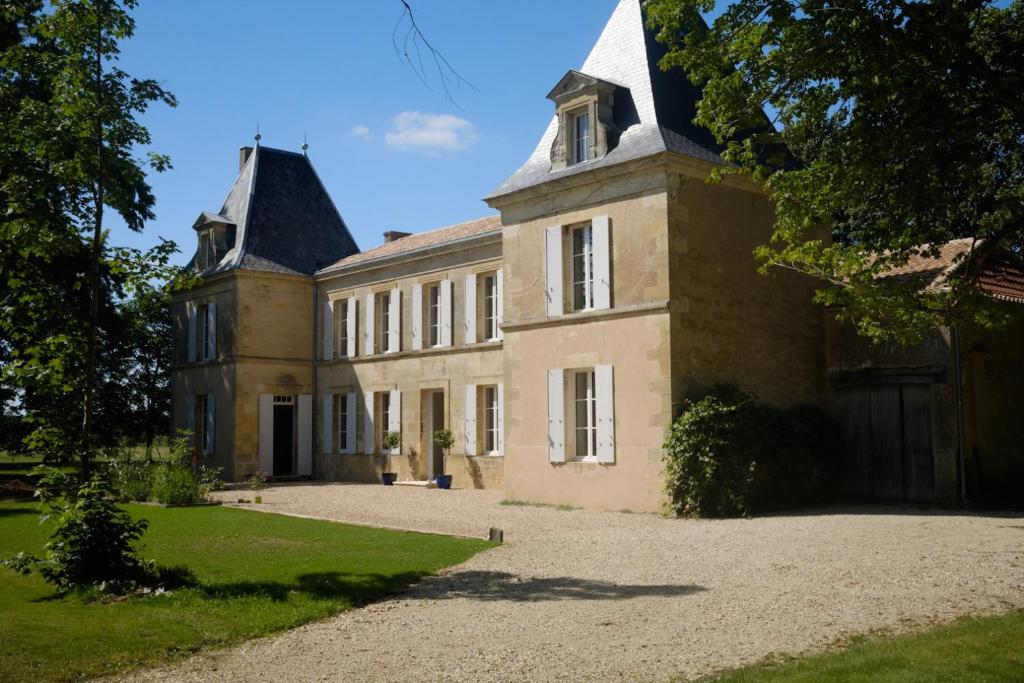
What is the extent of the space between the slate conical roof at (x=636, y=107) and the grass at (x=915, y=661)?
8.46m

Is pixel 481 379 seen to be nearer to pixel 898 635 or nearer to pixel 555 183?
pixel 555 183

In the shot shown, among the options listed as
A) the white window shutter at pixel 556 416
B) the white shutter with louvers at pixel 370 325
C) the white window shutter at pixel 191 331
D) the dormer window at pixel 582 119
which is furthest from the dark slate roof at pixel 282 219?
the white window shutter at pixel 556 416

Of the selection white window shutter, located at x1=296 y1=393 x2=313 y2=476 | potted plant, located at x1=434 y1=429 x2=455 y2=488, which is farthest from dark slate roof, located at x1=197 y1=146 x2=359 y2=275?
potted plant, located at x1=434 y1=429 x2=455 y2=488

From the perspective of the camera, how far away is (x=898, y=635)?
214 inches

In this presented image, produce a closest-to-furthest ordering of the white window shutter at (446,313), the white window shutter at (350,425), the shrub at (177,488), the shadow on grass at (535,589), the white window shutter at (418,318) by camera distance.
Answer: the shadow on grass at (535,589) < the shrub at (177,488) < the white window shutter at (446,313) < the white window shutter at (418,318) < the white window shutter at (350,425)

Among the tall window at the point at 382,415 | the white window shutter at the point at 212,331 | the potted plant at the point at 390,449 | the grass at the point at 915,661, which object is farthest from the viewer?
the white window shutter at the point at 212,331

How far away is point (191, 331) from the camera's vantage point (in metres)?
23.2

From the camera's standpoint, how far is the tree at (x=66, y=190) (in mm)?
7410

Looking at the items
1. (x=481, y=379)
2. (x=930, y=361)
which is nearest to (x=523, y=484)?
(x=481, y=379)

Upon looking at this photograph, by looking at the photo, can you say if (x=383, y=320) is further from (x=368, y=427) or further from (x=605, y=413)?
(x=605, y=413)

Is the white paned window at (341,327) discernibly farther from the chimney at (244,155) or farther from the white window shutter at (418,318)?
the chimney at (244,155)

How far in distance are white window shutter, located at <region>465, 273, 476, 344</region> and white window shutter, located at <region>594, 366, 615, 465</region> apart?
5360mm

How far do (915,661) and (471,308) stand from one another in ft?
45.8

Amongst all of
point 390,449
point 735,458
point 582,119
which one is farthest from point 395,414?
point 735,458
